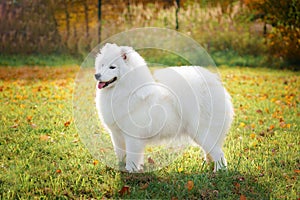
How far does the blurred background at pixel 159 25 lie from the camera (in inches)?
426

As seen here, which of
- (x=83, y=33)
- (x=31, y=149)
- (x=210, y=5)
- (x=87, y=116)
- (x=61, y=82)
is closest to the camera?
(x=31, y=149)

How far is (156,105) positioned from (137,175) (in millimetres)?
618

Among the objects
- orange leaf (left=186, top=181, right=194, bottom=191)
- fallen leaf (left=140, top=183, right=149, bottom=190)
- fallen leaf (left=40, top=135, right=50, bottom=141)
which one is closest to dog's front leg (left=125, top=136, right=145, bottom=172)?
fallen leaf (left=140, top=183, right=149, bottom=190)

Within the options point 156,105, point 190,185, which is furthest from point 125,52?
point 190,185

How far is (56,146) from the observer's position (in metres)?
4.29

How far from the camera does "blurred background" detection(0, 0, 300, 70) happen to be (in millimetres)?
10828

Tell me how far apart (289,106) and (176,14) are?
285 inches

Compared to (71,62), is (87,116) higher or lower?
higher

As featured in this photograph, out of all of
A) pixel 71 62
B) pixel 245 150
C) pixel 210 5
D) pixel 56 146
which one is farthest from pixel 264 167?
Result: pixel 210 5

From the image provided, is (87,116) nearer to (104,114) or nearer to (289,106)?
(104,114)

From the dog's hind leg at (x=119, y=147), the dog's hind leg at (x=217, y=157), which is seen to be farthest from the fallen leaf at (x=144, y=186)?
the dog's hind leg at (x=217, y=157)

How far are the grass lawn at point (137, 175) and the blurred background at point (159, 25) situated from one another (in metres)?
4.30

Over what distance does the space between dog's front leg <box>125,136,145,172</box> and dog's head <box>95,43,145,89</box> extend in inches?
20.5

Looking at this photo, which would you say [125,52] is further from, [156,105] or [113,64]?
[156,105]
